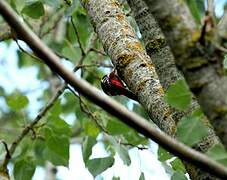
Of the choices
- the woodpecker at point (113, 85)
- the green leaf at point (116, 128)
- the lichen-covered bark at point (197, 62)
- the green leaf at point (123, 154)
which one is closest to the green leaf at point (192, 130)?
the lichen-covered bark at point (197, 62)

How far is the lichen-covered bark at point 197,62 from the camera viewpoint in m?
0.65

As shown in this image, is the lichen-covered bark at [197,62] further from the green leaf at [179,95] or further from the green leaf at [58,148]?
the green leaf at [58,148]

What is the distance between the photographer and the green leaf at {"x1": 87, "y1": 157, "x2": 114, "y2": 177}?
1.51 metres

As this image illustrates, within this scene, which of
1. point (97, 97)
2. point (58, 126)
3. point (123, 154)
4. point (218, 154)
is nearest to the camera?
point (97, 97)

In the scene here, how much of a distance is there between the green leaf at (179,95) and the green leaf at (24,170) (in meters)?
0.85

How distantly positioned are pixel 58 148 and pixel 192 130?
0.86 metres

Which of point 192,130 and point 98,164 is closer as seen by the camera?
point 192,130

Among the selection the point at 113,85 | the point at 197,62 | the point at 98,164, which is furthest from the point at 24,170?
the point at 197,62

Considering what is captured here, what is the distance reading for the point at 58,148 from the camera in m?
1.63

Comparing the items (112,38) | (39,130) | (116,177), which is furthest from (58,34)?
(112,38)

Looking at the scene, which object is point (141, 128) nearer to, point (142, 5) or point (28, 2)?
point (142, 5)

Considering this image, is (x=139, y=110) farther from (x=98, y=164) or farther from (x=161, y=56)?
(x=161, y=56)

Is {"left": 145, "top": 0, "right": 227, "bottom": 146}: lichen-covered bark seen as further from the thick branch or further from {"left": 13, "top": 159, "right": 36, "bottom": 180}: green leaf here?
{"left": 13, "top": 159, "right": 36, "bottom": 180}: green leaf

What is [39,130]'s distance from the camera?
1.93 m
